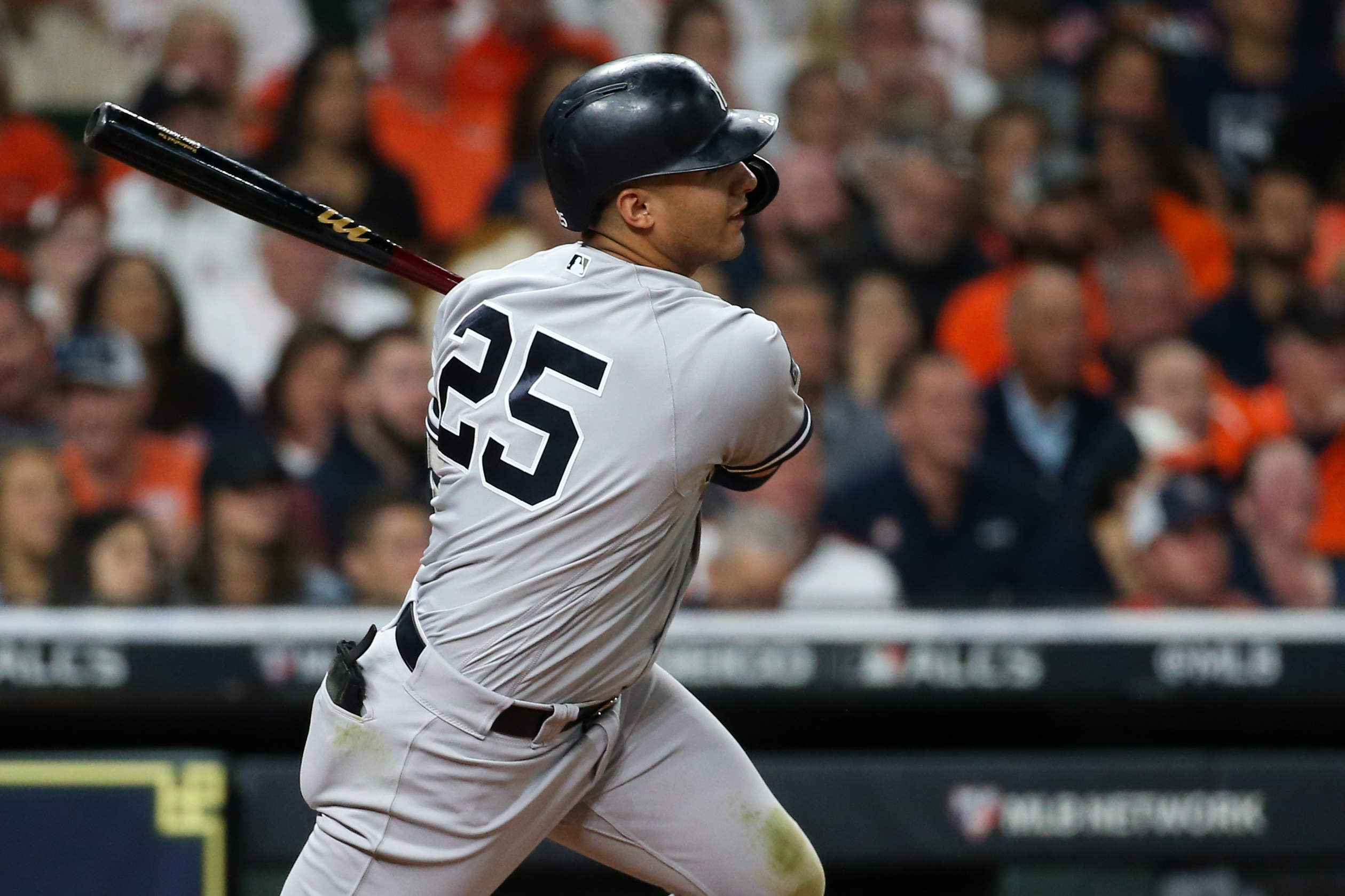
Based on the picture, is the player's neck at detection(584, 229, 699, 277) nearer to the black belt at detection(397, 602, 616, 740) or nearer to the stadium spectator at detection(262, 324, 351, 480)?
the black belt at detection(397, 602, 616, 740)

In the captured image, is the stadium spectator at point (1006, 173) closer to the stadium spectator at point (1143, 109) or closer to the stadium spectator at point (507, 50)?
the stadium spectator at point (1143, 109)

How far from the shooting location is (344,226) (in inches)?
91.4

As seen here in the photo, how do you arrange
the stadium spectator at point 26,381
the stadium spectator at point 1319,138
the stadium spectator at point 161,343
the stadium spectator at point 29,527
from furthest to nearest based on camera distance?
the stadium spectator at point 1319,138 → the stadium spectator at point 161,343 → the stadium spectator at point 26,381 → the stadium spectator at point 29,527

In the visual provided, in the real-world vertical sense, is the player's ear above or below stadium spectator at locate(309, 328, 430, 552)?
above

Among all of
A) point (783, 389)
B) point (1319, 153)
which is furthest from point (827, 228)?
point (783, 389)

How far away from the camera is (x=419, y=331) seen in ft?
14.3

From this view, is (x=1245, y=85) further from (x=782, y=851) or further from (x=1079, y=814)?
(x=782, y=851)

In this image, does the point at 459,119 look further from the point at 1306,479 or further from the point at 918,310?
the point at 1306,479

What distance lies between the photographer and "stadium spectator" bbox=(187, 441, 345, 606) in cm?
386

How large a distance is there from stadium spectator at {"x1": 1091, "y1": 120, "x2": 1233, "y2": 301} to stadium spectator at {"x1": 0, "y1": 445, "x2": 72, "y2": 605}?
3033 millimetres

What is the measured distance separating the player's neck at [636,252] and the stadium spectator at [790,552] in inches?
74.1

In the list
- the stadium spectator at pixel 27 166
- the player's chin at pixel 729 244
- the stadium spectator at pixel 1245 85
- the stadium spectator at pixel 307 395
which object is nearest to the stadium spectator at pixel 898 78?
the stadium spectator at pixel 1245 85

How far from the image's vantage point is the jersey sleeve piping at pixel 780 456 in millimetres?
2064

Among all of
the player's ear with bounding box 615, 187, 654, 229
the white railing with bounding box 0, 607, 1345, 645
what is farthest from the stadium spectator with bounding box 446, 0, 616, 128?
the player's ear with bounding box 615, 187, 654, 229
